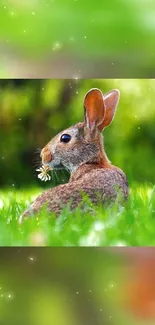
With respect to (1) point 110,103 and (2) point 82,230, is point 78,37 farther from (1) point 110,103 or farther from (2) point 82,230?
(2) point 82,230

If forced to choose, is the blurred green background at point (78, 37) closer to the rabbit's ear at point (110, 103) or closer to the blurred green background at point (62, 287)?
the rabbit's ear at point (110, 103)

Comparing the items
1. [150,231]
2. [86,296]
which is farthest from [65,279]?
[150,231]

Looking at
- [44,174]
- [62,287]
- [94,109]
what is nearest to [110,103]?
[94,109]

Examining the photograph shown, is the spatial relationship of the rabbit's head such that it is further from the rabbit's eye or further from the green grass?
the green grass

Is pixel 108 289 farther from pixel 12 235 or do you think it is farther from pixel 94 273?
pixel 12 235

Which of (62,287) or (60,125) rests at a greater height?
(60,125)

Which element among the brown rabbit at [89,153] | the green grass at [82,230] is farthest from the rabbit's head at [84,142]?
the green grass at [82,230]
